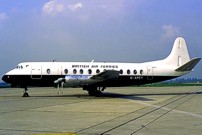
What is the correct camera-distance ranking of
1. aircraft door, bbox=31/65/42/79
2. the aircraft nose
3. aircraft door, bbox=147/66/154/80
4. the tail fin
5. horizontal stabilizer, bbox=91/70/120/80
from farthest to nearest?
the tail fin < aircraft door, bbox=147/66/154/80 < the aircraft nose < aircraft door, bbox=31/65/42/79 < horizontal stabilizer, bbox=91/70/120/80

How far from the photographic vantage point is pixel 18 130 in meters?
9.45

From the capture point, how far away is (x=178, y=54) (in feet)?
99.8

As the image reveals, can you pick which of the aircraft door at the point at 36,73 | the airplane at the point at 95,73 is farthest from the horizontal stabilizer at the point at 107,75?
the aircraft door at the point at 36,73

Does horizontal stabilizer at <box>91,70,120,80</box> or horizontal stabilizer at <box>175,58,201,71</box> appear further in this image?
horizontal stabilizer at <box>175,58,201,71</box>

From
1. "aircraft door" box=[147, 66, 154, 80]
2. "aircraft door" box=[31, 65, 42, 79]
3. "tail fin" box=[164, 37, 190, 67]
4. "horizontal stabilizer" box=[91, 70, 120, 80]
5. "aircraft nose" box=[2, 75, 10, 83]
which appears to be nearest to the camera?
"horizontal stabilizer" box=[91, 70, 120, 80]

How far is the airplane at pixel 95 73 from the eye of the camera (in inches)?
1004

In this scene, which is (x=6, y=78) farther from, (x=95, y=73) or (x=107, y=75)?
(x=107, y=75)

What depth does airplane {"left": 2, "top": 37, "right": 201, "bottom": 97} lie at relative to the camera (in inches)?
1004

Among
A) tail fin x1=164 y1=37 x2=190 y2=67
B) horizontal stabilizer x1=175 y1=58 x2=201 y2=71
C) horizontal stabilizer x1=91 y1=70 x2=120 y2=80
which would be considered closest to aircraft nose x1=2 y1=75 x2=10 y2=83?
horizontal stabilizer x1=91 y1=70 x2=120 y2=80

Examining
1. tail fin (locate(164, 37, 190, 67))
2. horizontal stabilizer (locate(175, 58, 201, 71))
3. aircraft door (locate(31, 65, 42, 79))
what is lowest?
aircraft door (locate(31, 65, 42, 79))

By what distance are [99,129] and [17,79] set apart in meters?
18.3

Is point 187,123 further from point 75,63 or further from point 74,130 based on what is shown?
point 75,63

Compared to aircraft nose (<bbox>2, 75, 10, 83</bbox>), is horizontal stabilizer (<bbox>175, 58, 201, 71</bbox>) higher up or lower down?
Result: higher up

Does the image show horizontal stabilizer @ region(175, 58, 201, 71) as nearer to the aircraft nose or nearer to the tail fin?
the tail fin
